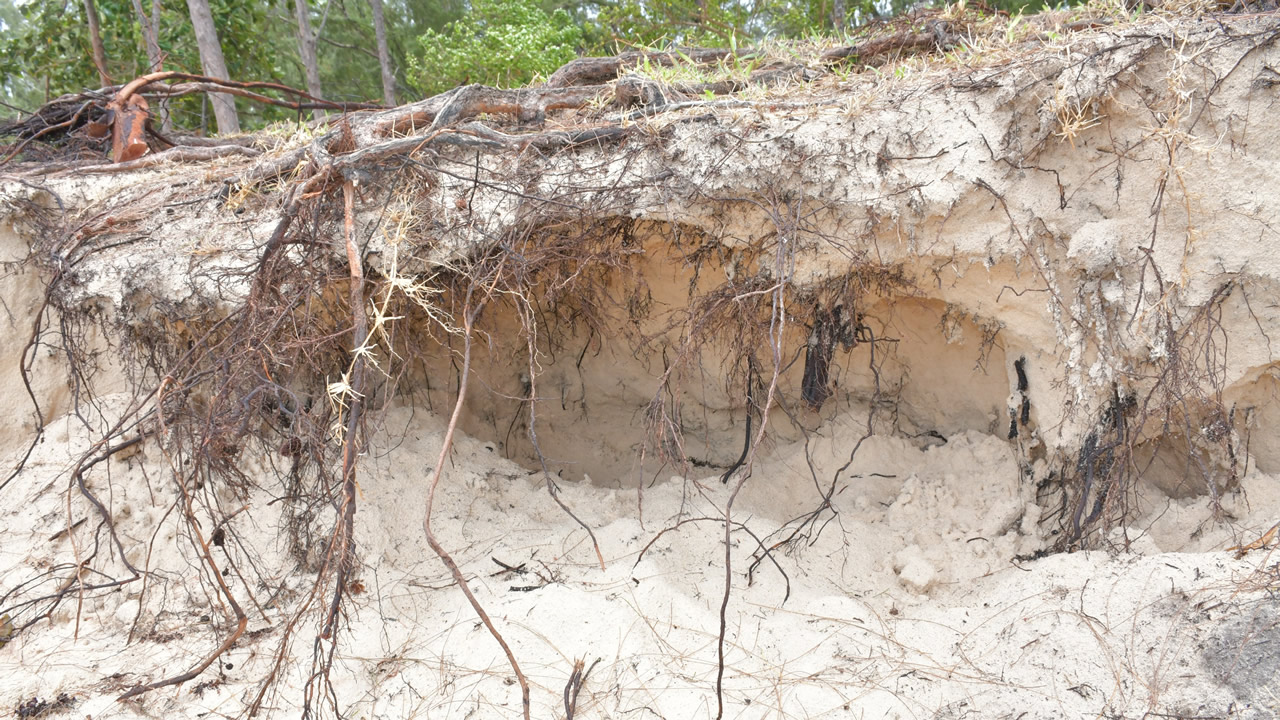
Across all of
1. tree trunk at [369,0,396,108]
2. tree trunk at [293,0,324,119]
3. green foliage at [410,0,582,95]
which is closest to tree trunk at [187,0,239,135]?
tree trunk at [293,0,324,119]

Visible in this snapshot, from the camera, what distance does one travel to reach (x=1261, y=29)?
2.39m

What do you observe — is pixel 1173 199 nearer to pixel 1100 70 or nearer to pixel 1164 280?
pixel 1164 280

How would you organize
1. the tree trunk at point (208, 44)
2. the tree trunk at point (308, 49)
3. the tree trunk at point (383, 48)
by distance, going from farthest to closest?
1. the tree trunk at point (383, 48)
2. the tree trunk at point (308, 49)
3. the tree trunk at point (208, 44)

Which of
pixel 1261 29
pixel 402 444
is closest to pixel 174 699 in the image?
pixel 402 444

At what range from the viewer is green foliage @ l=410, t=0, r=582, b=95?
6.43 metres

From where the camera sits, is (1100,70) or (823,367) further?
(823,367)

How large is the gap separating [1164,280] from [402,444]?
3.03 metres

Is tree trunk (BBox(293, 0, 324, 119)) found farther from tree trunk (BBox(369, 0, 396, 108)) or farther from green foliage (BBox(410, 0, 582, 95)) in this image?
green foliage (BBox(410, 0, 582, 95))

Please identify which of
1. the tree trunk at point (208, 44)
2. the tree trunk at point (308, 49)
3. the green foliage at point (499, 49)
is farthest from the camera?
the tree trunk at point (308, 49)

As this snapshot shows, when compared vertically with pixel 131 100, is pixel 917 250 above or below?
below

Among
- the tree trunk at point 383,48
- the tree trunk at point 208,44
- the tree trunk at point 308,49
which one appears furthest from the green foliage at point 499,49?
the tree trunk at point 208,44

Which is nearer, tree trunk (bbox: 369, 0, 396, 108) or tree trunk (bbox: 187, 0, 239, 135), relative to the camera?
tree trunk (bbox: 187, 0, 239, 135)

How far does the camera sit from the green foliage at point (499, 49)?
21.1 feet

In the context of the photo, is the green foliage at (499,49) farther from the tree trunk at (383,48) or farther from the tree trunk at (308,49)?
the tree trunk at (308,49)
